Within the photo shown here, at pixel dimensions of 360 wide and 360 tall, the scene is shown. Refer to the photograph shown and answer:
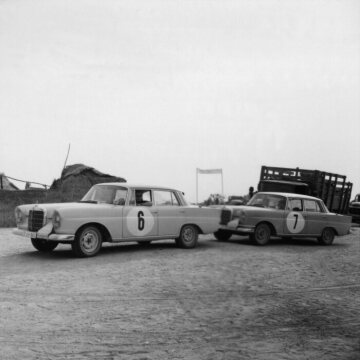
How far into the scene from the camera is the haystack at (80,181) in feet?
64.7

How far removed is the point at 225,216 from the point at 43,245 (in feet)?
15.8

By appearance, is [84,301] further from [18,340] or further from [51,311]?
[18,340]

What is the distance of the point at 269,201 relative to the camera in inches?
534

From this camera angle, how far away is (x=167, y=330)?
4797 mm

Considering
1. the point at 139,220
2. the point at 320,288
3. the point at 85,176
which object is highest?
the point at 85,176

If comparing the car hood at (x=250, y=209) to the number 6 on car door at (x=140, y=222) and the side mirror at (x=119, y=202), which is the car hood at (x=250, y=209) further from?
the side mirror at (x=119, y=202)

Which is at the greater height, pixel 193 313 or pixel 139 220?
pixel 139 220

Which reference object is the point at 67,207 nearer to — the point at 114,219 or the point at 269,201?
the point at 114,219

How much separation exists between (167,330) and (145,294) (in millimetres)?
1716

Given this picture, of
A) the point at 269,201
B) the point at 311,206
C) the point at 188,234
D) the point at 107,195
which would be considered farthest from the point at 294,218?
the point at 107,195

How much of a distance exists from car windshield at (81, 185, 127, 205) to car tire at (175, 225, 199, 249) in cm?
185

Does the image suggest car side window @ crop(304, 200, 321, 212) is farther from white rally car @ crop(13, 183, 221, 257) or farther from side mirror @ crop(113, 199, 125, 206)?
side mirror @ crop(113, 199, 125, 206)

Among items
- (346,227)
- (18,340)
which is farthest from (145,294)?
(346,227)

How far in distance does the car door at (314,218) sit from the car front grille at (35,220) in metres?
7.51
